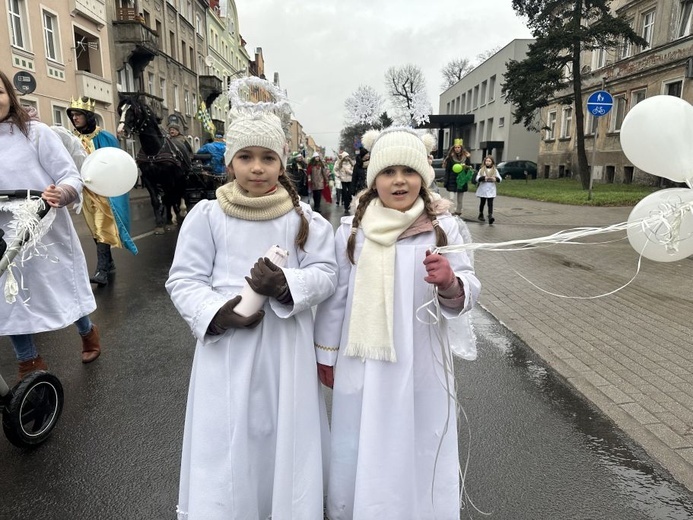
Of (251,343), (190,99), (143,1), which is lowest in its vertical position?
A: (251,343)

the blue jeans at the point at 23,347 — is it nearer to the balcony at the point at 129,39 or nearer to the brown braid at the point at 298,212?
the brown braid at the point at 298,212

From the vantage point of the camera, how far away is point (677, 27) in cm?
2381

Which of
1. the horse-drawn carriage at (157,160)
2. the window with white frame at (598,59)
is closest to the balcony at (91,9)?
the horse-drawn carriage at (157,160)

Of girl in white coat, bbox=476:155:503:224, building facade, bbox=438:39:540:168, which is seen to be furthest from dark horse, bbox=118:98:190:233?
building facade, bbox=438:39:540:168

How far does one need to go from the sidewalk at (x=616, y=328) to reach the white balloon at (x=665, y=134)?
0.37 meters

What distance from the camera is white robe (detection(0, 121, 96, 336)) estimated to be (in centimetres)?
320

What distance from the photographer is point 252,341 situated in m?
2.01

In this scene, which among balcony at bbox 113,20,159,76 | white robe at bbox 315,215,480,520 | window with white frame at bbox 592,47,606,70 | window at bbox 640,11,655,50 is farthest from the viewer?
window with white frame at bbox 592,47,606,70

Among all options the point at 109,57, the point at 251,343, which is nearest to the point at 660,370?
the point at 251,343

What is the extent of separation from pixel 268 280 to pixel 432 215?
0.77 meters

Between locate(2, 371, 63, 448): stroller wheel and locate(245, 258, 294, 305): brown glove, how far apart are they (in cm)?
182

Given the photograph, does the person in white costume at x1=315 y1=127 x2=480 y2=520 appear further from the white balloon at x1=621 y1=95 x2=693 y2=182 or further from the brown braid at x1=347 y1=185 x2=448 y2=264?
the white balloon at x1=621 y1=95 x2=693 y2=182

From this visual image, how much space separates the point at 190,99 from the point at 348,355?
40.3 metres

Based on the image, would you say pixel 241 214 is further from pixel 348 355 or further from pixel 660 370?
pixel 660 370
